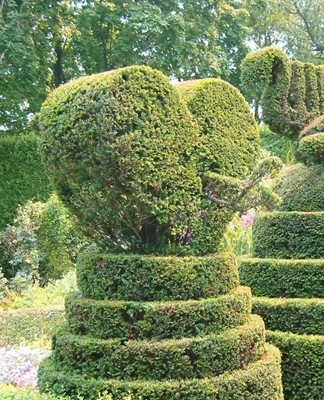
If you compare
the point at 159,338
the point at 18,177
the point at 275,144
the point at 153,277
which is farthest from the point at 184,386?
the point at 275,144

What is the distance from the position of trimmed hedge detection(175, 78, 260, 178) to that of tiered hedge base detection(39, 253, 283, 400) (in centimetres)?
76

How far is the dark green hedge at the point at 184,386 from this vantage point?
4219 mm

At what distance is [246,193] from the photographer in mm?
4883

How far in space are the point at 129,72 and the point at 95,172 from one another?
0.73 m

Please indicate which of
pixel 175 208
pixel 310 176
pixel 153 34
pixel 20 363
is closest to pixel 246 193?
pixel 175 208

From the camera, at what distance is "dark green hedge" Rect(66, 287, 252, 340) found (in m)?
4.39

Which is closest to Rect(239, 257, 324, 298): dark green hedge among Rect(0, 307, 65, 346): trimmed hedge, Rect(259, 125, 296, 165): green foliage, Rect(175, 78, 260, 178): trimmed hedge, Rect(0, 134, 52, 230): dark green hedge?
Rect(175, 78, 260, 178): trimmed hedge

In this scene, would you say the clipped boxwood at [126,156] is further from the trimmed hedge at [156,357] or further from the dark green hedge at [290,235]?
the dark green hedge at [290,235]

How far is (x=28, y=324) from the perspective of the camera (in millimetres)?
8406

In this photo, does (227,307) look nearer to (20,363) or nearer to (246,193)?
(246,193)

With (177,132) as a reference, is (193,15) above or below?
above

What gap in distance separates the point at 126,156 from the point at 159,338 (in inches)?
50.2

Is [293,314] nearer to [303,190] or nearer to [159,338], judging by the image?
[303,190]

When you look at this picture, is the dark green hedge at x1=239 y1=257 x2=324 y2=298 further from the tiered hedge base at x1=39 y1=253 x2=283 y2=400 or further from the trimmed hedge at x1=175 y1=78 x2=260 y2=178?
the tiered hedge base at x1=39 y1=253 x2=283 y2=400
